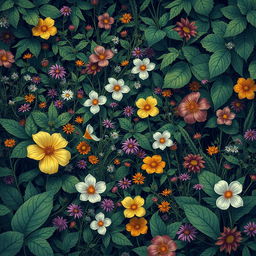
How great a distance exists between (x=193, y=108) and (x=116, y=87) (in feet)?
1.20

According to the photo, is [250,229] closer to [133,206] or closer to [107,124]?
[133,206]

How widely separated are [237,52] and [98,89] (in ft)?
2.16

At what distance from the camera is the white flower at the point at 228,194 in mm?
1866

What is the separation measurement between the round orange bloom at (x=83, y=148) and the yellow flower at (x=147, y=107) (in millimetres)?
274

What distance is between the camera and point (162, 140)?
2.03 m

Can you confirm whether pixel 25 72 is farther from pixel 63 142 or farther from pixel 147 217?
pixel 147 217

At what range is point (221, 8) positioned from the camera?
2.08 metres

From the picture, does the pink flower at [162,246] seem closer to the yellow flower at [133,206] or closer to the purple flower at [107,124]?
the yellow flower at [133,206]

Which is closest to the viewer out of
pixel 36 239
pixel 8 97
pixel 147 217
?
pixel 36 239

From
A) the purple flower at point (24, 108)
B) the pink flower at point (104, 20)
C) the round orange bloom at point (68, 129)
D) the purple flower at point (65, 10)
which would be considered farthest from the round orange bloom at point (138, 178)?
the purple flower at point (65, 10)

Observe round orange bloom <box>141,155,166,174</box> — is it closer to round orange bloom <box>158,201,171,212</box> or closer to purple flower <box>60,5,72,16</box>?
round orange bloom <box>158,201,171,212</box>


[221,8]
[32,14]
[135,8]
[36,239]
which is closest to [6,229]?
[36,239]

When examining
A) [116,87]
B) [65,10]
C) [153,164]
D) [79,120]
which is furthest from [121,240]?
[65,10]

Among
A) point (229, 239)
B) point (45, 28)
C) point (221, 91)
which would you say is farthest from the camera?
point (45, 28)
